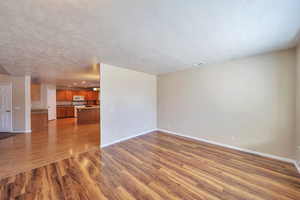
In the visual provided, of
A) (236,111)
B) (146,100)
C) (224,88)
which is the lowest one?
(236,111)

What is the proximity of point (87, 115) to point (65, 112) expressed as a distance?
3106mm

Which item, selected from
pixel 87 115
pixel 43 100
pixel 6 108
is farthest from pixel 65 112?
pixel 6 108

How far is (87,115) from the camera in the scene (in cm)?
664

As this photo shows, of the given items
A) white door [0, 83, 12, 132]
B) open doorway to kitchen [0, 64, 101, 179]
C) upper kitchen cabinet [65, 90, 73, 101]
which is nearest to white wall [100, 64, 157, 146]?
open doorway to kitchen [0, 64, 101, 179]

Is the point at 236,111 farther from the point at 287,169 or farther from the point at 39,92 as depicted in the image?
the point at 39,92

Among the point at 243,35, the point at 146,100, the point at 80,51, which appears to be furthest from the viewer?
the point at 146,100

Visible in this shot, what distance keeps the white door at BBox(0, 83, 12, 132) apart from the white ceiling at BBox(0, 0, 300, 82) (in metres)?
3.20

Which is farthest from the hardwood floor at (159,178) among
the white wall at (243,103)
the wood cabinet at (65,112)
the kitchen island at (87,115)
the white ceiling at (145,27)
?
the wood cabinet at (65,112)

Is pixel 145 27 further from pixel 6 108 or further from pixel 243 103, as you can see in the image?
pixel 6 108

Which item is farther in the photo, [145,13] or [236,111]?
[236,111]

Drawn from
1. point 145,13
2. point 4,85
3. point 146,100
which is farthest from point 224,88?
point 4,85

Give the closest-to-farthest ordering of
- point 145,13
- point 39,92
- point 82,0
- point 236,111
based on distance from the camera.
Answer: point 82,0, point 145,13, point 236,111, point 39,92

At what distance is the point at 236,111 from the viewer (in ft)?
10.4

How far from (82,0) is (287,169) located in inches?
164
